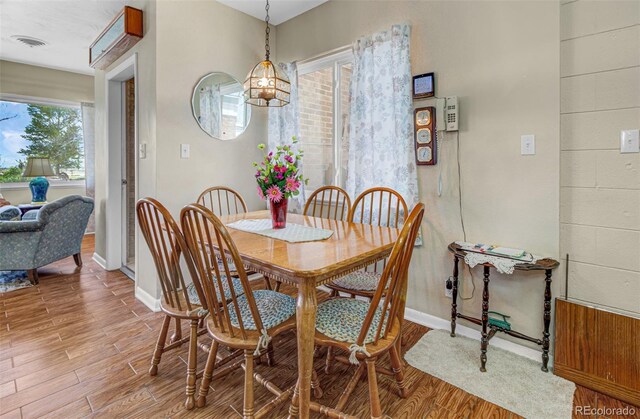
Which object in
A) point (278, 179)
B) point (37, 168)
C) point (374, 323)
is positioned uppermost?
point (37, 168)

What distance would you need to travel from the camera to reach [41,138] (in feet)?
16.8

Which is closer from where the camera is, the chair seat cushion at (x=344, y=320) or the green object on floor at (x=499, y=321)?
the chair seat cushion at (x=344, y=320)

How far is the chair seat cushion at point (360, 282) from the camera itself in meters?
1.93

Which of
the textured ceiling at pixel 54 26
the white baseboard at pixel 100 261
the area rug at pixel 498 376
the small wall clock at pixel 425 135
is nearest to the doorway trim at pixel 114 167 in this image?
the white baseboard at pixel 100 261

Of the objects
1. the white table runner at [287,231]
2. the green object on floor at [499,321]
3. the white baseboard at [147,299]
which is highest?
the white table runner at [287,231]

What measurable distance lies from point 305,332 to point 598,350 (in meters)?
1.56

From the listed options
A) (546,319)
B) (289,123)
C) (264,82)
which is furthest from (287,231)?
(289,123)

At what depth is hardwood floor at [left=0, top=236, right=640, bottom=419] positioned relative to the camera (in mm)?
1557

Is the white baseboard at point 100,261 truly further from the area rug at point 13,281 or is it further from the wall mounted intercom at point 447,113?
the wall mounted intercom at point 447,113

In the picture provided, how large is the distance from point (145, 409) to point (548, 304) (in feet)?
6.94

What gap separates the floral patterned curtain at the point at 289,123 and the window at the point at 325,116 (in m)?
0.07

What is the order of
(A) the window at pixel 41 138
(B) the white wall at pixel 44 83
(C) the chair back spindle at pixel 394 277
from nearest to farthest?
(C) the chair back spindle at pixel 394 277
(B) the white wall at pixel 44 83
(A) the window at pixel 41 138

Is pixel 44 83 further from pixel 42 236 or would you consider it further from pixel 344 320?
pixel 344 320

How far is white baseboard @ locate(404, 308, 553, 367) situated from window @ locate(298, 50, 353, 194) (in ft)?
4.09
